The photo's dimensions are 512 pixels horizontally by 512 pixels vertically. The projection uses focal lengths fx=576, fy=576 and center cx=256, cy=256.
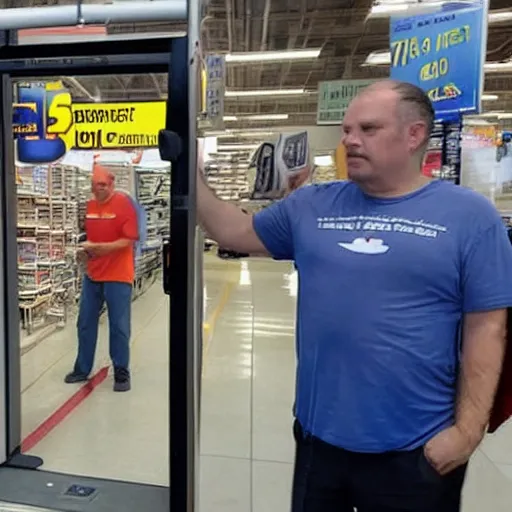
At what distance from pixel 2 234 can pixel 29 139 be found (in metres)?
1.80

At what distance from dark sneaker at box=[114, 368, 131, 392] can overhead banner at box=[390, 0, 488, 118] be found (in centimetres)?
300

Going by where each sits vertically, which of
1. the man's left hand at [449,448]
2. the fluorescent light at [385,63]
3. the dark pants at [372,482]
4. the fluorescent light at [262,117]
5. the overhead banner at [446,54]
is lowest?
the dark pants at [372,482]

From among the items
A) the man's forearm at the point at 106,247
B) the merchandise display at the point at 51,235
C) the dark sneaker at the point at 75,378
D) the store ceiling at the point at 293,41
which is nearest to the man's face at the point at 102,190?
the man's forearm at the point at 106,247

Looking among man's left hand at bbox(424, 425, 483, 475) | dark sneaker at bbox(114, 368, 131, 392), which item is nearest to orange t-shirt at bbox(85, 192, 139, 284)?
dark sneaker at bbox(114, 368, 131, 392)

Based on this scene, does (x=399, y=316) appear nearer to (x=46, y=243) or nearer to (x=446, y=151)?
(x=446, y=151)

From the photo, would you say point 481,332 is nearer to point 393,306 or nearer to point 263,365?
point 393,306

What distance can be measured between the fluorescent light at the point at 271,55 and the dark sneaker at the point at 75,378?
7653 mm

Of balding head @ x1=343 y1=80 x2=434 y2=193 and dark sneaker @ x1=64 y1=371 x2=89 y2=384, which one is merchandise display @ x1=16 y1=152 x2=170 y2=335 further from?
balding head @ x1=343 y1=80 x2=434 y2=193

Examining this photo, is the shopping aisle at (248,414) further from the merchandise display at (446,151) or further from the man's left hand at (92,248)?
the merchandise display at (446,151)

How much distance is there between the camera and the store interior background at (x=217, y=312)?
3223 mm

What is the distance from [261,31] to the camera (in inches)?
393

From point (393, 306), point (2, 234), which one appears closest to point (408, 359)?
point (393, 306)

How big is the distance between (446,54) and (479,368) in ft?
7.35

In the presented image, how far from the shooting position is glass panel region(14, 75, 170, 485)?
11.6 feet
